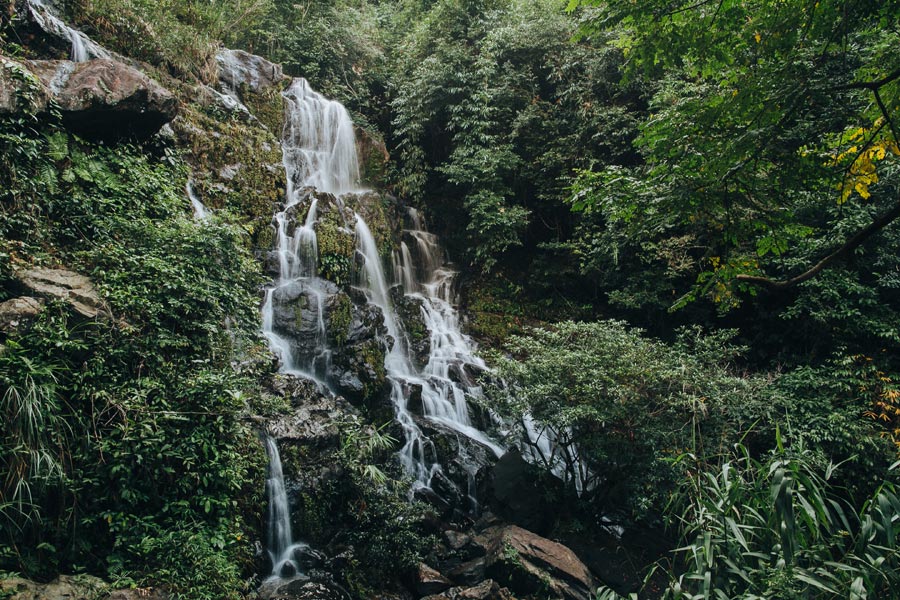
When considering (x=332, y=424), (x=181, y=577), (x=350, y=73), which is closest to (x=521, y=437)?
(x=332, y=424)

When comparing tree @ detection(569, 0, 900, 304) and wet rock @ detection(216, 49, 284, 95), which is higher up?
wet rock @ detection(216, 49, 284, 95)

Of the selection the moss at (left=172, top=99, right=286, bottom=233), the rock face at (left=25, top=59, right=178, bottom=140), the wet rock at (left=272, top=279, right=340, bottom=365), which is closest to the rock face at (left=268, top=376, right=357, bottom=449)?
the wet rock at (left=272, top=279, right=340, bottom=365)

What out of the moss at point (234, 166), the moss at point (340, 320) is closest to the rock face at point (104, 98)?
the moss at point (234, 166)

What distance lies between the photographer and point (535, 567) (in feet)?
20.6

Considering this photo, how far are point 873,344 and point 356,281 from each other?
34.8 ft

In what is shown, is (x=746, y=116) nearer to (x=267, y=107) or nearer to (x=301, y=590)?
(x=301, y=590)

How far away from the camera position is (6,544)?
400 cm

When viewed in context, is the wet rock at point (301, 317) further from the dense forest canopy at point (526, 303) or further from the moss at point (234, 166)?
the moss at point (234, 166)

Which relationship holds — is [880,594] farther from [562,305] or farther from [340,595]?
[562,305]

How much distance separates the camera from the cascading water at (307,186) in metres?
8.91

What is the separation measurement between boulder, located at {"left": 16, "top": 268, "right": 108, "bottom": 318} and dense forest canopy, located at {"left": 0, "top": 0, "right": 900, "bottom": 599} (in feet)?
0.18

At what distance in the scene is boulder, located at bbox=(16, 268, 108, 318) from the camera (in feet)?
16.4

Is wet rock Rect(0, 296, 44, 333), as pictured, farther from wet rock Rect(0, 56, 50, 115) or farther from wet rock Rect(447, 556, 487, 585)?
wet rock Rect(447, 556, 487, 585)

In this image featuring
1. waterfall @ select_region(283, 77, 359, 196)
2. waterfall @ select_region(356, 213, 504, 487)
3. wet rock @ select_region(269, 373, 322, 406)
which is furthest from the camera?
waterfall @ select_region(283, 77, 359, 196)
